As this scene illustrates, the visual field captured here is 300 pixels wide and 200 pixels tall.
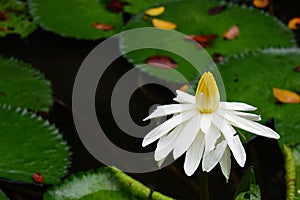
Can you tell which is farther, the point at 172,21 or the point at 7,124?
the point at 172,21

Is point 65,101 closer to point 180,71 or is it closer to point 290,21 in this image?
point 180,71

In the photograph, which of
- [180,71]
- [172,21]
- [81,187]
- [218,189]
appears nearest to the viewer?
[81,187]

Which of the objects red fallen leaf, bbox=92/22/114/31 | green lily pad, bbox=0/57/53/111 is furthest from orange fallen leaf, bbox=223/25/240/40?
green lily pad, bbox=0/57/53/111

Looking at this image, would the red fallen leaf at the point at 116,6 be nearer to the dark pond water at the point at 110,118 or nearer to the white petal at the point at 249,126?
the dark pond water at the point at 110,118

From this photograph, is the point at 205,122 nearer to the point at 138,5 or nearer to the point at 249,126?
the point at 249,126

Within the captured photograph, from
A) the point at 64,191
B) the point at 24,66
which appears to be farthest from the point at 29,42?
the point at 64,191

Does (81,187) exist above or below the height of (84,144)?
above

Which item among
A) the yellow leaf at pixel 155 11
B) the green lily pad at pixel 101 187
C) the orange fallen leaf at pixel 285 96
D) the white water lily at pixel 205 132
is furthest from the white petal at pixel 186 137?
the yellow leaf at pixel 155 11

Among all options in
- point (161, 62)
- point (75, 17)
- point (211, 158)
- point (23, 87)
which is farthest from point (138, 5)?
point (211, 158)
